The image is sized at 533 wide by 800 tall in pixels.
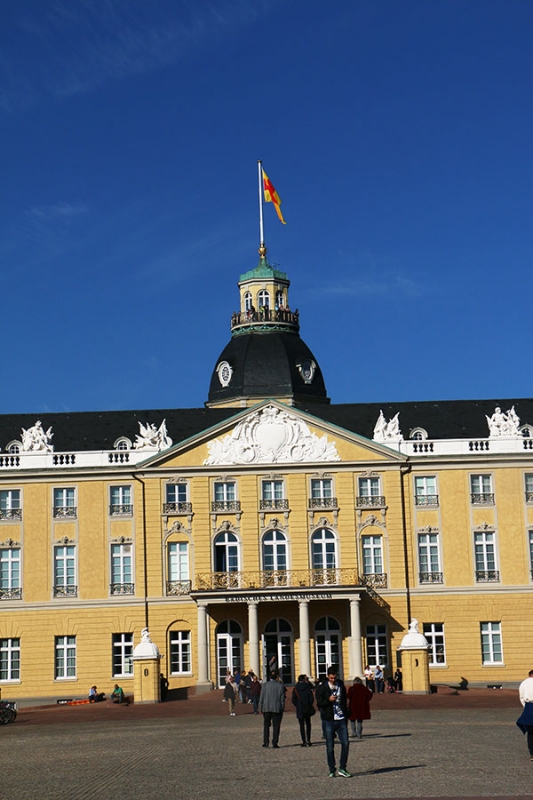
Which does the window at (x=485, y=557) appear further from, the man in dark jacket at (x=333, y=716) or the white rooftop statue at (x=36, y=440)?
the man in dark jacket at (x=333, y=716)

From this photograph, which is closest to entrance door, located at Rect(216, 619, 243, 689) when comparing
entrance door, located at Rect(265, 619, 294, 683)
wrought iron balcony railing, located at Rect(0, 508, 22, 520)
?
entrance door, located at Rect(265, 619, 294, 683)

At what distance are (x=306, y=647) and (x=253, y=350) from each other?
19320 mm

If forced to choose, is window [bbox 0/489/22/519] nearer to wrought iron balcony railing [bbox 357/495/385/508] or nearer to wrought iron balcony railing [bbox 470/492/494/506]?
wrought iron balcony railing [bbox 357/495/385/508]

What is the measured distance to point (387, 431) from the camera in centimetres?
6494

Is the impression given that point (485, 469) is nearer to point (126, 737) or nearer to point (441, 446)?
point (441, 446)

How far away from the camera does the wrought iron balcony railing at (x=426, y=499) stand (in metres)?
63.9

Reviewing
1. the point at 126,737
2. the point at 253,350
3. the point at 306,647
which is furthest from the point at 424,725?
the point at 253,350

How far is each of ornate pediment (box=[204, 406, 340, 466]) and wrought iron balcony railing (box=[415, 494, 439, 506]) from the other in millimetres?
4254

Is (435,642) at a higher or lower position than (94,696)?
higher

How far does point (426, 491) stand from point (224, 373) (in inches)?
607

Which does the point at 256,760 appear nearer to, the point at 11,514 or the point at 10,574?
the point at 10,574

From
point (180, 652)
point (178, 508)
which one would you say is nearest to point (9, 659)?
point (180, 652)

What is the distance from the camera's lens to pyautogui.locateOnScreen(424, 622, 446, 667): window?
6247cm

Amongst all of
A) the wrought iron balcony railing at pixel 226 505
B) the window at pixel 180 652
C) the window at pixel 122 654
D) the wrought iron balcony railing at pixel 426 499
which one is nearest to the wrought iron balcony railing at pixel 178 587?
the window at pixel 180 652
